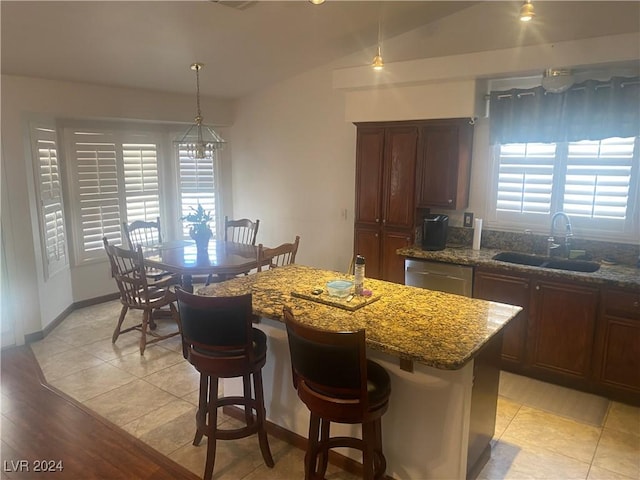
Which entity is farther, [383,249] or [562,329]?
[383,249]

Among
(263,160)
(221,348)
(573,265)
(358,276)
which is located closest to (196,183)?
(263,160)

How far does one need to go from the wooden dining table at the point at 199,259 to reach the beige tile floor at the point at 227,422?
0.81m

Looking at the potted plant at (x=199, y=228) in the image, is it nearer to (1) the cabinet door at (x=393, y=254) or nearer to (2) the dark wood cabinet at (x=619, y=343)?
(1) the cabinet door at (x=393, y=254)

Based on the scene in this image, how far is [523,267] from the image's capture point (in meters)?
3.54

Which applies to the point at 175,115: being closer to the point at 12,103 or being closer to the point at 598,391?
the point at 12,103

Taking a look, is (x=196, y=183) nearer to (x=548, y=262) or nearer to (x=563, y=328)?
(x=548, y=262)

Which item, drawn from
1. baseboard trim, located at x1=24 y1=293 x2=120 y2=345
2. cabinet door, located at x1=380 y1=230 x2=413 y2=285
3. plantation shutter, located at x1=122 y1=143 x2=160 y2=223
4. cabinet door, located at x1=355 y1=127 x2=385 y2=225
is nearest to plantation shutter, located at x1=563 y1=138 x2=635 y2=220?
cabinet door, located at x1=380 y1=230 x2=413 y2=285

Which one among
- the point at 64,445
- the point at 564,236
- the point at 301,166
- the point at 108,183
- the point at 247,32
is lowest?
the point at 64,445

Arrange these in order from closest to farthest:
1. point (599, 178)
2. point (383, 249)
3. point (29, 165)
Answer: point (599, 178) → point (29, 165) → point (383, 249)

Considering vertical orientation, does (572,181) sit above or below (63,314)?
above

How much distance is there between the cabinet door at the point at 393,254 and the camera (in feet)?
14.5

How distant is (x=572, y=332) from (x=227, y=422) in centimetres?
260

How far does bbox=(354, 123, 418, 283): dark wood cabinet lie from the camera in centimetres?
431

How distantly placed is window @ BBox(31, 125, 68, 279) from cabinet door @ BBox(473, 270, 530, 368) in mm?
4159
